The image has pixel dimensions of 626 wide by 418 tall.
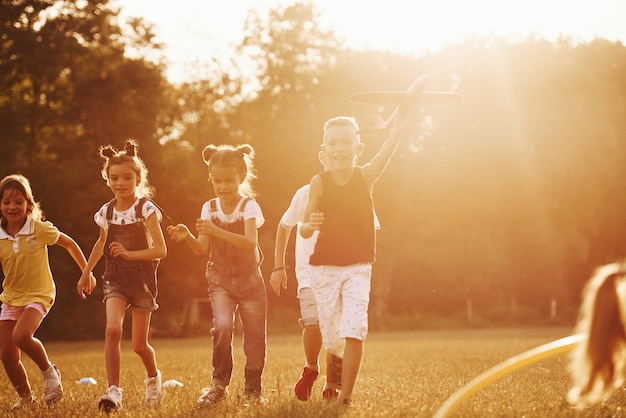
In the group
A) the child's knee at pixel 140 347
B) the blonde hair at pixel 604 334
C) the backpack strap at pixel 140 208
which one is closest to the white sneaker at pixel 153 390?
the child's knee at pixel 140 347

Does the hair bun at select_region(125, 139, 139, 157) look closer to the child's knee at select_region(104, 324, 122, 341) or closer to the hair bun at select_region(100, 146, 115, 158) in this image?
the hair bun at select_region(100, 146, 115, 158)

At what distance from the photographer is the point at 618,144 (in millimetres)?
40656

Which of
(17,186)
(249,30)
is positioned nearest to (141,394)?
(17,186)

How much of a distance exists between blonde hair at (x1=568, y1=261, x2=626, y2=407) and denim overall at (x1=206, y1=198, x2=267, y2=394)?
4.26 m

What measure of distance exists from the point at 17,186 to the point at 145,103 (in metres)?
27.0

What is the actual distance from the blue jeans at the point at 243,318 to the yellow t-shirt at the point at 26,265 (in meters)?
1.67

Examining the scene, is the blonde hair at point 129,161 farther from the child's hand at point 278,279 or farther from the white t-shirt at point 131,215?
the child's hand at point 278,279

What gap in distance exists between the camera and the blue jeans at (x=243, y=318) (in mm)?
8445

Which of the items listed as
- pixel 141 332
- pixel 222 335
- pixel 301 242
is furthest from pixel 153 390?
pixel 301 242

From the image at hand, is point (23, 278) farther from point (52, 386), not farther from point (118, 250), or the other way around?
point (118, 250)

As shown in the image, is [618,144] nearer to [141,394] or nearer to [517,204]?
[517,204]

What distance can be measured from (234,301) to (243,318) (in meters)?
0.18

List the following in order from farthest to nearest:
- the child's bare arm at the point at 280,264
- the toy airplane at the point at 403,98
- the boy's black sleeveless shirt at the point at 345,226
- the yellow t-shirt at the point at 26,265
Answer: the yellow t-shirt at the point at 26,265 → the child's bare arm at the point at 280,264 → the toy airplane at the point at 403,98 → the boy's black sleeveless shirt at the point at 345,226


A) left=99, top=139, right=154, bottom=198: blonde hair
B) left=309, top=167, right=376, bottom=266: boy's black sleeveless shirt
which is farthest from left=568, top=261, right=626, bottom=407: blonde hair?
left=99, top=139, right=154, bottom=198: blonde hair
